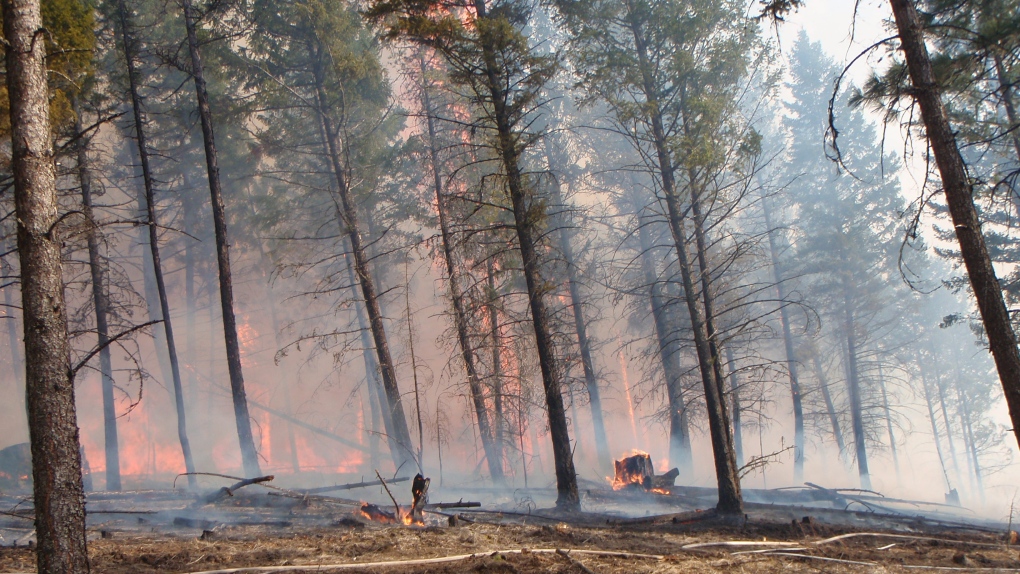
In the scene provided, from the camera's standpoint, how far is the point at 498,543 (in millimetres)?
7910

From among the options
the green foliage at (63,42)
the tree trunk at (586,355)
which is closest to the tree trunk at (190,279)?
the tree trunk at (586,355)

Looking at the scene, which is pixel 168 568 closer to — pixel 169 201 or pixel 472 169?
pixel 472 169

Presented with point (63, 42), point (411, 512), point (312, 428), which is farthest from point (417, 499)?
point (312, 428)

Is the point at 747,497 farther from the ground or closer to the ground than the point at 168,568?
closer to the ground

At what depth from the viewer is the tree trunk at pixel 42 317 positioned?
5.02 metres

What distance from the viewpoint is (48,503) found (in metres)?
5.00

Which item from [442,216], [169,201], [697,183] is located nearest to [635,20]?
[697,183]

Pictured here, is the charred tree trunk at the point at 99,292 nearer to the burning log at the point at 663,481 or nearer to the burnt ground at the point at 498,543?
the burnt ground at the point at 498,543

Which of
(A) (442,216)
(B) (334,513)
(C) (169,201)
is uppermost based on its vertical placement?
(C) (169,201)

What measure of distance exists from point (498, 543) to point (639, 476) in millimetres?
10136

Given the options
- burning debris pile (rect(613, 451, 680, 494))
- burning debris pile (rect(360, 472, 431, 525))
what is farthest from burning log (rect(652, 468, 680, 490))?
burning debris pile (rect(360, 472, 431, 525))

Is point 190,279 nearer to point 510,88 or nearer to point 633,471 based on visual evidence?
point 633,471

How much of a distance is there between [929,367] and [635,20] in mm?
38097

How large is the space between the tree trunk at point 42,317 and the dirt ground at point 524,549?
1.52 meters
